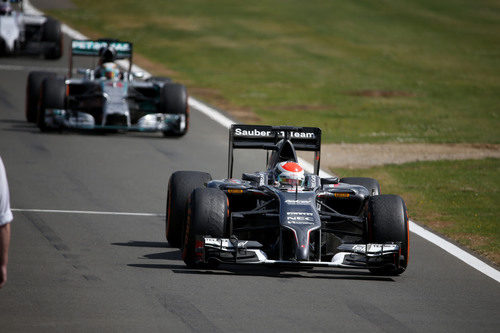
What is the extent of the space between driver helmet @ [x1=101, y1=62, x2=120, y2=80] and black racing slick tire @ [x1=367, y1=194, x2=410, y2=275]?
39.9 ft

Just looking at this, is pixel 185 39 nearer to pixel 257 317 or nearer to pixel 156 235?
pixel 156 235

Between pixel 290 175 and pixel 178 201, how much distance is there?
137cm

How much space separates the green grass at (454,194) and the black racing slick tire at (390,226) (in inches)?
76.9

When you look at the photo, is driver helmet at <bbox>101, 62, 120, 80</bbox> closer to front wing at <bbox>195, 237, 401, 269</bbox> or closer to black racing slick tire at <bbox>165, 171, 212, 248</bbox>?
black racing slick tire at <bbox>165, 171, 212, 248</bbox>

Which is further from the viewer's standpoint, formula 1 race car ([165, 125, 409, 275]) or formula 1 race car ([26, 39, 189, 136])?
formula 1 race car ([26, 39, 189, 136])

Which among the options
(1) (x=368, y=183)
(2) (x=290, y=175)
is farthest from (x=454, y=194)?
(2) (x=290, y=175)

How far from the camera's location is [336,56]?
1642 inches

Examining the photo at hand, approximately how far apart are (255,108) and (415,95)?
20.7 feet

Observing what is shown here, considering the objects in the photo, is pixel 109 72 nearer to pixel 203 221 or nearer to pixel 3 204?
pixel 203 221

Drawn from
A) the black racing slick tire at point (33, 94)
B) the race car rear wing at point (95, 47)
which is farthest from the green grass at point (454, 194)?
the black racing slick tire at point (33, 94)

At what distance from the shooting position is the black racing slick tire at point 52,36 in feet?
114

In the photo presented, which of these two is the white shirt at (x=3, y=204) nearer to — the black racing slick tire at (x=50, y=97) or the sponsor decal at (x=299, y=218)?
the sponsor decal at (x=299, y=218)

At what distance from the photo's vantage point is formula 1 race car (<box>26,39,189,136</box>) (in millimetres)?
22812

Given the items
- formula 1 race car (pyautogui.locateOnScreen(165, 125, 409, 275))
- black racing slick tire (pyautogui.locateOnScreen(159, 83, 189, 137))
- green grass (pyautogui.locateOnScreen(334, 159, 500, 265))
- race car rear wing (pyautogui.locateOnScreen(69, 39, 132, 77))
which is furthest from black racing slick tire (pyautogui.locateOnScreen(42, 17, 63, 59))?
formula 1 race car (pyautogui.locateOnScreen(165, 125, 409, 275))
